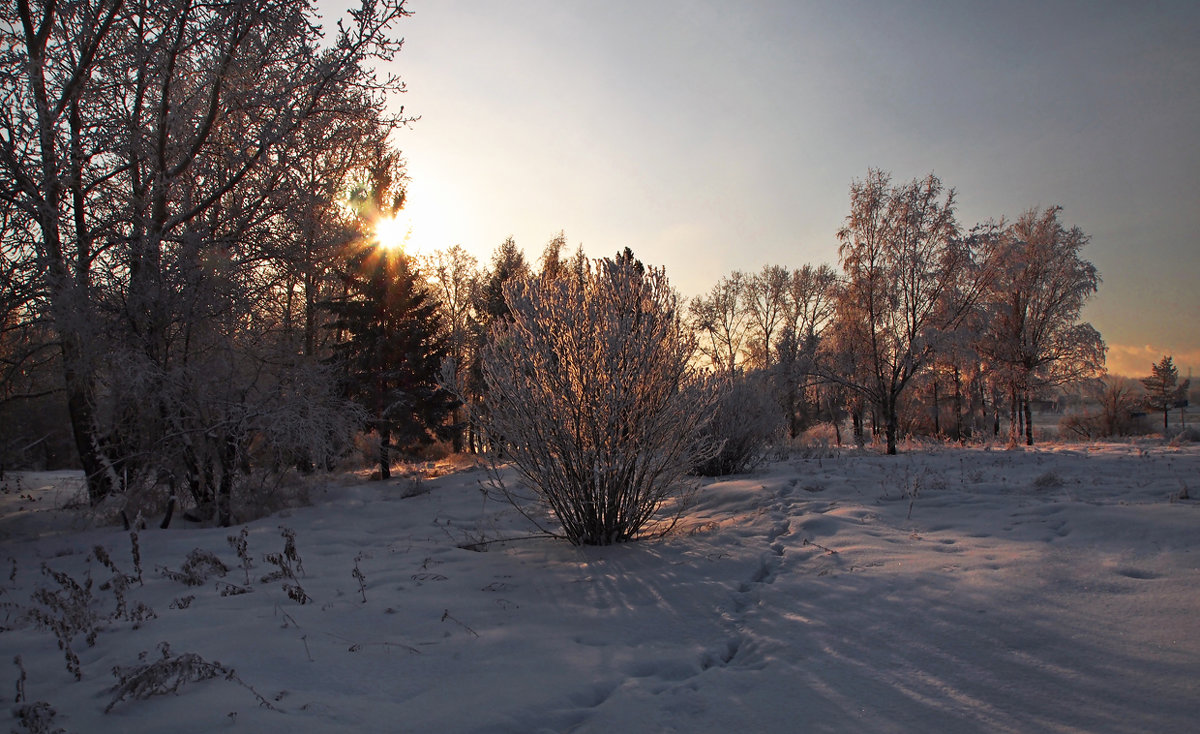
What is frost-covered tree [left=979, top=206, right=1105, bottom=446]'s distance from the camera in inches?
797

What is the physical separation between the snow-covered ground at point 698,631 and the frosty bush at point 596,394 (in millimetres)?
482

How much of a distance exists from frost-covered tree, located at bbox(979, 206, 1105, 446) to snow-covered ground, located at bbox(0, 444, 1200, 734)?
1735cm

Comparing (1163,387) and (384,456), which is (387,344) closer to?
(384,456)

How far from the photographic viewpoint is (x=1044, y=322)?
21250 mm

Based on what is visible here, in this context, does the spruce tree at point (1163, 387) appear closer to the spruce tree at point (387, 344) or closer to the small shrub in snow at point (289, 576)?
the spruce tree at point (387, 344)

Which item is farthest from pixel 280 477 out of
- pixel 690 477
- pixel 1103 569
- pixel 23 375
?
pixel 1103 569

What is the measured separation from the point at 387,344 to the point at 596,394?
12.0 meters

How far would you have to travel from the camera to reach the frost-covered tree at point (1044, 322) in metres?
20.2

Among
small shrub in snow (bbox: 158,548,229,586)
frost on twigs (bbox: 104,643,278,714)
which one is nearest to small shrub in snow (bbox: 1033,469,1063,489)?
frost on twigs (bbox: 104,643,278,714)

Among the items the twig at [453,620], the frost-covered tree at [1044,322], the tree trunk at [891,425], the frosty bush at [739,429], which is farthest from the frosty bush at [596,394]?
the frost-covered tree at [1044,322]

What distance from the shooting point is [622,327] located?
4.59 metres

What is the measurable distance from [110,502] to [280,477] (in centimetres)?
201

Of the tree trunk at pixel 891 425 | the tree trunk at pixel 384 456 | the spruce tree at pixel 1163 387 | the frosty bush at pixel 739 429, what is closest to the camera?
the frosty bush at pixel 739 429

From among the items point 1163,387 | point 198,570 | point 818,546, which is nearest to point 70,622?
point 198,570
